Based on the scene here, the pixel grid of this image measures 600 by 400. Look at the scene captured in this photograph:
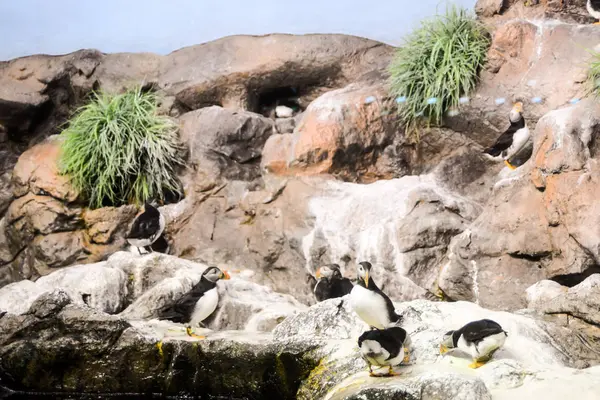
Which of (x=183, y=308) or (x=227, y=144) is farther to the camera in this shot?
(x=227, y=144)

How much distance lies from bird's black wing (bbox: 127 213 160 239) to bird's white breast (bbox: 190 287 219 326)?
175 centimetres

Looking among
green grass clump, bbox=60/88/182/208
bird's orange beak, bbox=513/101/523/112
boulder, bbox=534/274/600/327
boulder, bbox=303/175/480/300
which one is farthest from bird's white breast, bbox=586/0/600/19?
green grass clump, bbox=60/88/182/208

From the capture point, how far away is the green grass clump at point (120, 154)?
9.30 meters

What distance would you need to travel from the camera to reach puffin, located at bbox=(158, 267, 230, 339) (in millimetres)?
6688

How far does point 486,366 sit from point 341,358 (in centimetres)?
95

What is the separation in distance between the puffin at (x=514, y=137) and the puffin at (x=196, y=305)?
306cm

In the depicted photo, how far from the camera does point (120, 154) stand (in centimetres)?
943

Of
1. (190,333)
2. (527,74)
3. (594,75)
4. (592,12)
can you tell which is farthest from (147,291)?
(592,12)

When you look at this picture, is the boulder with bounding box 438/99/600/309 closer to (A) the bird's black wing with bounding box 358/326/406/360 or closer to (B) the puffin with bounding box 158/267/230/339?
(B) the puffin with bounding box 158/267/230/339

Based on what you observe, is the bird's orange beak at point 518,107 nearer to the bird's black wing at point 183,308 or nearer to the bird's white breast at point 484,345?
the bird's black wing at point 183,308

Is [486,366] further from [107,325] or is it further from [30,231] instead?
[30,231]

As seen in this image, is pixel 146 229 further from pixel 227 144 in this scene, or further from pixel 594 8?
pixel 594 8

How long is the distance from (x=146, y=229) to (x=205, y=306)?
198 cm

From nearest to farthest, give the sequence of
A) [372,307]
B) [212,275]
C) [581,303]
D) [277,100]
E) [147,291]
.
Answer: [372,307], [581,303], [212,275], [147,291], [277,100]
